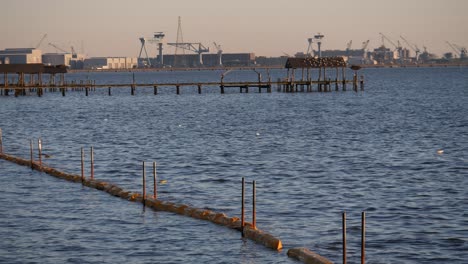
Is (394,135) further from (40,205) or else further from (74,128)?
(40,205)

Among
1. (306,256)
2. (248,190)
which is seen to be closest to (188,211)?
(248,190)

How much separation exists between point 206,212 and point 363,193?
34.5 ft

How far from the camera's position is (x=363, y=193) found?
41.1 meters

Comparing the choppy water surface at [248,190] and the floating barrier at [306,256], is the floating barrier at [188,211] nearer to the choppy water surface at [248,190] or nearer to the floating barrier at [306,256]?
the choppy water surface at [248,190]

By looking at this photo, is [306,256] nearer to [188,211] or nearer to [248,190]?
[188,211]

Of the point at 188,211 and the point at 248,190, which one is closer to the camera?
the point at 188,211

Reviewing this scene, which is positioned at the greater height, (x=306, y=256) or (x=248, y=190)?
(x=306, y=256)

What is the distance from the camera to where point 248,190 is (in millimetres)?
42156

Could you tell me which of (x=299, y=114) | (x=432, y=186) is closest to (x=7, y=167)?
(x=432, y=186)

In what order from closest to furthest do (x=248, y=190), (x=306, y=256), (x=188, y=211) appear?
(x=306, y=256) < (x=188, y=211) < (x=248, y=190)

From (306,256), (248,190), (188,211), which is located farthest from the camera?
(248,190)

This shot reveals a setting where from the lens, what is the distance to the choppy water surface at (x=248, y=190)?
29719mm

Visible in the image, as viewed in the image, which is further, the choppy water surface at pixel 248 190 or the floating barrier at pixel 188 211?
the choppy water surface at pixel 248 190

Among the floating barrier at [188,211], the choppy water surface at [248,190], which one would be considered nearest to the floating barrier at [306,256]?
the choppy water surface at [248,190]
